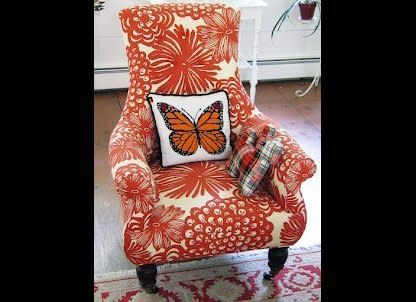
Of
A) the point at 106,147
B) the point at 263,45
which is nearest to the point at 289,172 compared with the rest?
the point at 106,147

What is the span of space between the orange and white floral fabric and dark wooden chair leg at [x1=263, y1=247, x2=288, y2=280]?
86 mm

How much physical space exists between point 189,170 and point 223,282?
0.46 metres

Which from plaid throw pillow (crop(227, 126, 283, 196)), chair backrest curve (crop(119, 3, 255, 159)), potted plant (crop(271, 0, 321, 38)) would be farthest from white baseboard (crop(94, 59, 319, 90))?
plaid throw pillow (crop(227, 126, 283, 196))

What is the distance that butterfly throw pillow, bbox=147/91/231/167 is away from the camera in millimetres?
2047

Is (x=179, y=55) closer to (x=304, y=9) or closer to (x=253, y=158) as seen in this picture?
(x=253, y=158)

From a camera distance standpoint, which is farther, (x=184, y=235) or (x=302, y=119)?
(x=302, y=119)

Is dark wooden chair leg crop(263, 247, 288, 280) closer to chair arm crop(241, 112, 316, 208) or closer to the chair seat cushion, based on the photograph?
the chair seat cushion
